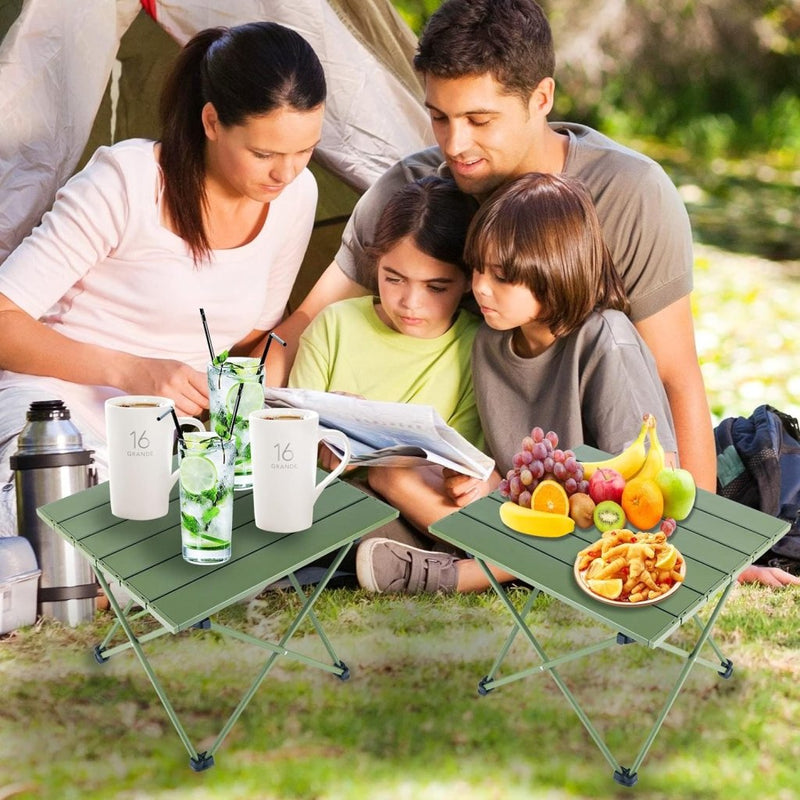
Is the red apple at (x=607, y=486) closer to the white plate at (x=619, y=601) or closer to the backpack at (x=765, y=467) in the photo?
the white plate at (x=619, y=601)

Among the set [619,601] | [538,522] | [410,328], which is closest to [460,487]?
[410,328]

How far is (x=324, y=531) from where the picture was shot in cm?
202

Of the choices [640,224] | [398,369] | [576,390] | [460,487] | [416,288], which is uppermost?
[640,224]

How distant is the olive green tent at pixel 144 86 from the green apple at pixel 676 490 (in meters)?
1.73

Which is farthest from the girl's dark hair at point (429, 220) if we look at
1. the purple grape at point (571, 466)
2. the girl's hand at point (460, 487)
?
the purple grape at point (571, 466)

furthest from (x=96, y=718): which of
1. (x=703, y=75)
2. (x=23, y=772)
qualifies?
(x=703, y=75)

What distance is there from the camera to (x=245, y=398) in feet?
7.14

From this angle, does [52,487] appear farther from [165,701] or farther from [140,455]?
[165,701]

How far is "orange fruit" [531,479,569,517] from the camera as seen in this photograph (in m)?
2.09

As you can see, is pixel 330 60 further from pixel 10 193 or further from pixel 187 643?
pixel 187 643

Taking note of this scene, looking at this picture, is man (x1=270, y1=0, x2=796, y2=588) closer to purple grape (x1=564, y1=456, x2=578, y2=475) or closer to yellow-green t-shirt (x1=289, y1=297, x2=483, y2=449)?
yellow-green t-shirt (x1=289, y1=297, x2=483, y2=449)

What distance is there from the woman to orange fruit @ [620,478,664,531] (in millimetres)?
1069

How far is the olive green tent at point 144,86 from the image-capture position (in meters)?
3.10

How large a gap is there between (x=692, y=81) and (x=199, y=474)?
34.7 feet
